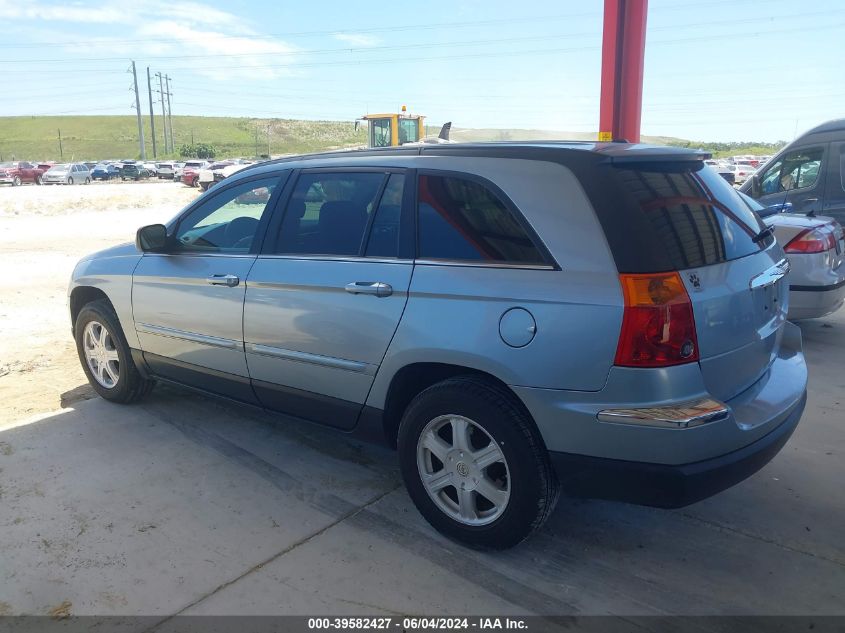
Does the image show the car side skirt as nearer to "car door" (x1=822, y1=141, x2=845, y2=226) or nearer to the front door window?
the front door window

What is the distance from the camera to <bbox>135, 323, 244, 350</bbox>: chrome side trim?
12.9ft

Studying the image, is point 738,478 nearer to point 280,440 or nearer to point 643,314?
point 643,314

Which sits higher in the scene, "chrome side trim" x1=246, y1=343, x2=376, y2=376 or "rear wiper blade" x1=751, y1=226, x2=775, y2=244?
"rear wiper blade" x1=751, y1=226, x2=775, y2=244

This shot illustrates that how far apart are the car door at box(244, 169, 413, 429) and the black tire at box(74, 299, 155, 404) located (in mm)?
1419

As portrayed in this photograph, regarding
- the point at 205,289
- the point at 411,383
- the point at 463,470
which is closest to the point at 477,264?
the point at 411,383

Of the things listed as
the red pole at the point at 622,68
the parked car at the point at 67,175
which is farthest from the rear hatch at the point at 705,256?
the parked car at the point at 67,175

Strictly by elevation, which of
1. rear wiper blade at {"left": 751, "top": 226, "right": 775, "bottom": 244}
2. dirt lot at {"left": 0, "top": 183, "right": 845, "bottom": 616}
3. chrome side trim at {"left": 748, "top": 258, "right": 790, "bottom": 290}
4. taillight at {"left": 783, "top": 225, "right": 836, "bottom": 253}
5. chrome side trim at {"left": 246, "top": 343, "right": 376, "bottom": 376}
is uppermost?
rear wiper blade at {"left": 751, "top": 226, "right": 775, "bottom": 244}

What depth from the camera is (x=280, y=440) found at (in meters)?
4.36

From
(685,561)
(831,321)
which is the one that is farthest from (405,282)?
(831,321)

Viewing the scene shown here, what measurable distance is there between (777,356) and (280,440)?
2.87 meters

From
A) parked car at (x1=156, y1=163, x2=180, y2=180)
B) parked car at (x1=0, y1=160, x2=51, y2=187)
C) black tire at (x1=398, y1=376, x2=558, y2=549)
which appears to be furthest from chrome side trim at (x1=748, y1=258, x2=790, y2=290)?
parked car at (x1=156, y1=163, x2=180, y2=180)

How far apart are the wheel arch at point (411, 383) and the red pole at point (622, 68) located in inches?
300

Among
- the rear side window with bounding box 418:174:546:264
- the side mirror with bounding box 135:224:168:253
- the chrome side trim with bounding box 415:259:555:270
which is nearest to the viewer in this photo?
the chrome side trim with bounding box 415:259:555:270

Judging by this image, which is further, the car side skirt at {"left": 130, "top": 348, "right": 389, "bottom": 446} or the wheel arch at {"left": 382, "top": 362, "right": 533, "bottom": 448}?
the car side skirt at {"left": 130, "top": 348, "right": 389, "bottom": 446}
